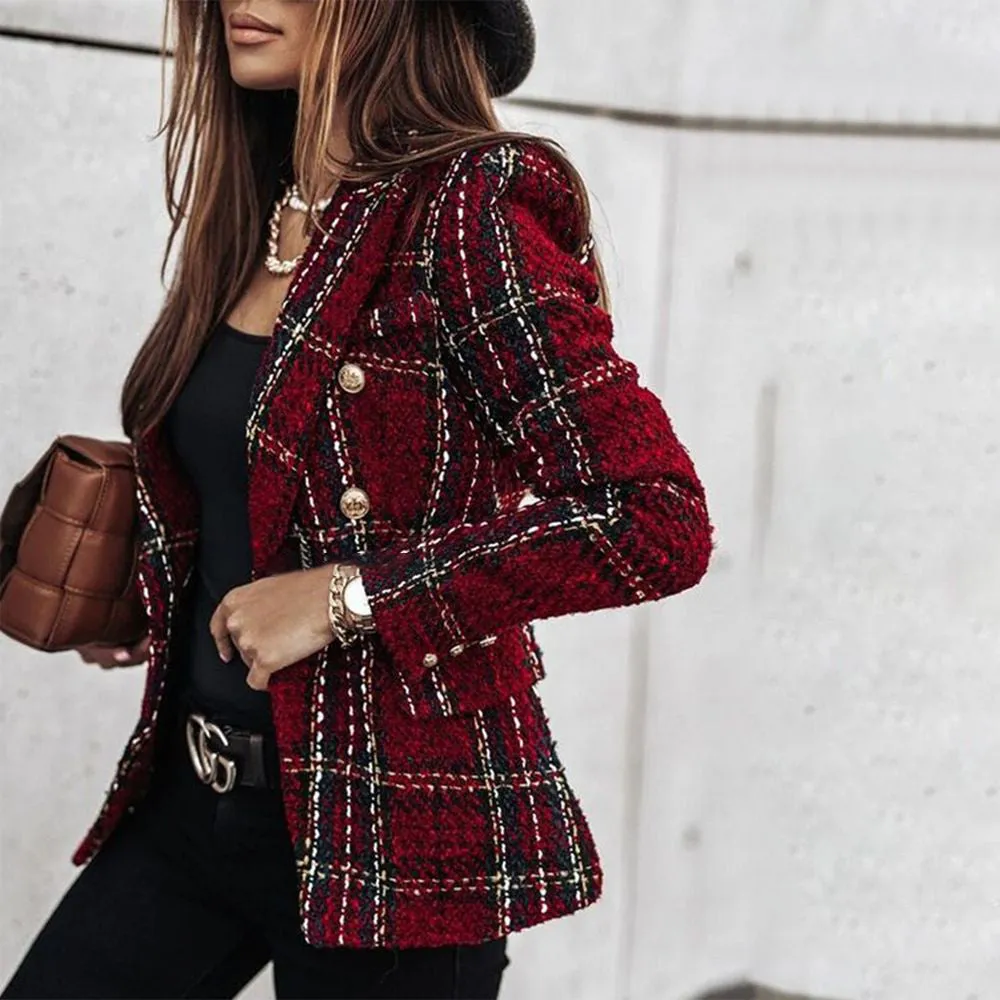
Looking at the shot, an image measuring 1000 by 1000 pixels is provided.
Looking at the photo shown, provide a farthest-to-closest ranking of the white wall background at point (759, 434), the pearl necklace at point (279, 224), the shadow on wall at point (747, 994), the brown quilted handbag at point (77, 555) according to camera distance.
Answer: the shadow on wall at point (747, 994) → the white wall background at point (759, 434) → the brown quilted handbag at point (77, 555) → the pearl necklace at point (279, 224)

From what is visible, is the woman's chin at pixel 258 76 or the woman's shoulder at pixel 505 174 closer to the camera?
the woman's shoulder at pixel 505 174

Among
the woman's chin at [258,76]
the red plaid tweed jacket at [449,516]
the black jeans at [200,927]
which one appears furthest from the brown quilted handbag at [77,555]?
the woman's chin at [258,76]

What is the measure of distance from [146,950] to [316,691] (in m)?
0.36

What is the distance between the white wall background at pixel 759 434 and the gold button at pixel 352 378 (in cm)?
98

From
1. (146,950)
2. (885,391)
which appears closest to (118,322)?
(146,950)

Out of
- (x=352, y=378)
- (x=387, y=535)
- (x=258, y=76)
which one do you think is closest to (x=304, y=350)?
(x=352, y=378)

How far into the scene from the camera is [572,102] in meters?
2.21

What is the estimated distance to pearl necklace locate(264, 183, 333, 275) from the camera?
1.20 meters

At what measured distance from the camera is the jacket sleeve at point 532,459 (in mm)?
968

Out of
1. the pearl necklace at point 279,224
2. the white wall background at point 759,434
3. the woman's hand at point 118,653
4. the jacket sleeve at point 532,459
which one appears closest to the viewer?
the jacket sleeve at point 532,459

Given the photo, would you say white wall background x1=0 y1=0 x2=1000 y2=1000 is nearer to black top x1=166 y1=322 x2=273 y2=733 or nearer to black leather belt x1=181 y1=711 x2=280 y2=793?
black top x1=166 y1=322 x2=273 y2=733

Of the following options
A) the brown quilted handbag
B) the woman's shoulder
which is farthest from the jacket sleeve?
the brown quilted handbag

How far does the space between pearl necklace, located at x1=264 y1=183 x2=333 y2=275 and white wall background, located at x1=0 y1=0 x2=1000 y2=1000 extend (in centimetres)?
69

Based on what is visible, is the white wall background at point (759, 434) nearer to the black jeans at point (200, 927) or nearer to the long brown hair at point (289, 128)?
the long brown hair at point (289, 128)
